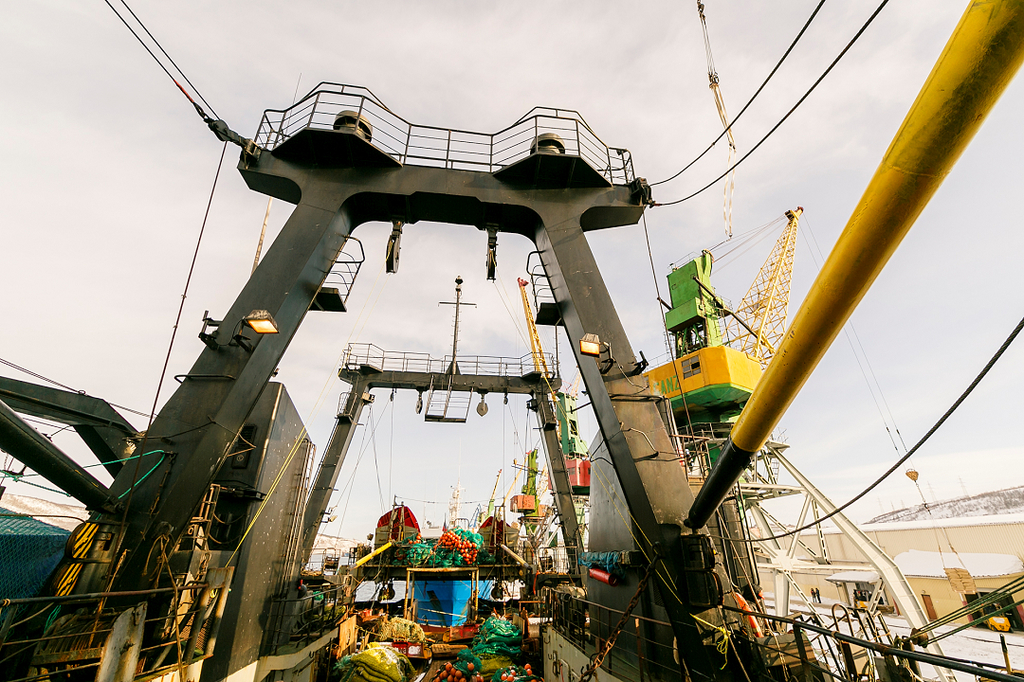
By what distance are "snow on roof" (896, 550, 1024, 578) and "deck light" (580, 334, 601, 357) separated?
3687cm

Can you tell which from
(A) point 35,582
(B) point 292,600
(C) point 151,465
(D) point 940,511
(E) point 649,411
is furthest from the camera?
(D) point 940,511

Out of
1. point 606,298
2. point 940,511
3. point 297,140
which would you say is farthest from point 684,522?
point 940,511

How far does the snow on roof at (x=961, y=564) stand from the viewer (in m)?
28.9

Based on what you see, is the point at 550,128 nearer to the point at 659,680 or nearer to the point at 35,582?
the point at 659,680

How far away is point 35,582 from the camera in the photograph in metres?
5.71

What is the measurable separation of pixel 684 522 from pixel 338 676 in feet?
38.9

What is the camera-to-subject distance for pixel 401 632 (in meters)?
15.1

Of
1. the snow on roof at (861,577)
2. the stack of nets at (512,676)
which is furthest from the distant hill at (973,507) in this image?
the stack of nets at (512,676)

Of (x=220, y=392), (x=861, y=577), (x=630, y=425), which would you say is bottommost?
(x=861, y=577)

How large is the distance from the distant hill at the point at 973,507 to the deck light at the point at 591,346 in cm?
7458

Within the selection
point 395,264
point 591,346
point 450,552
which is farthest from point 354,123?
point 450,552

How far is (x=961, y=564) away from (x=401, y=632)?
40.6m

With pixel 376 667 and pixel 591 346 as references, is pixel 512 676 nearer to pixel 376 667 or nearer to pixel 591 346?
pixel 376 667

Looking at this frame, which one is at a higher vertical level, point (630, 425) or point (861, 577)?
point (630, 425)
